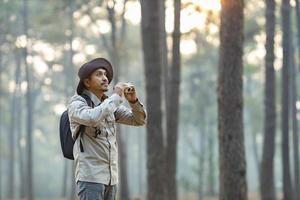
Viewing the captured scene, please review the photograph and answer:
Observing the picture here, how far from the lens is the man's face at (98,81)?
14.9 ft

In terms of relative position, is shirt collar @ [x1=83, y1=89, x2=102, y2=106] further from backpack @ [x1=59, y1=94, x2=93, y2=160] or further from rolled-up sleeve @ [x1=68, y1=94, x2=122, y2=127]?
rolled-up sleeve @ [x1=68, y1=94, x2=122, y2=127]

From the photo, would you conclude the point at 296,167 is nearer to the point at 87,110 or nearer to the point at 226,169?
the point at 226,169

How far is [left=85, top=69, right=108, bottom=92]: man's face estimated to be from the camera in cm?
453

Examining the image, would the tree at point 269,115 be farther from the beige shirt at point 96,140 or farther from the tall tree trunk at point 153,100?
the beige shirt at point 96,140

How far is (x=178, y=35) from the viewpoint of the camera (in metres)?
12.9

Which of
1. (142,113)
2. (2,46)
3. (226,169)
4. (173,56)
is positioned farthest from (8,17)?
(142,113)

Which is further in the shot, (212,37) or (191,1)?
(212,37)

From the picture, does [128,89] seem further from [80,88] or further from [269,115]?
[269,115]

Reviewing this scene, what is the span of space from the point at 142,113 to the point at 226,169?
321cm

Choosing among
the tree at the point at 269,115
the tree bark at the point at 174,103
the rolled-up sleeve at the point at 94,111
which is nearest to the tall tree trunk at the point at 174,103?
the tree bark at the point at 174,103

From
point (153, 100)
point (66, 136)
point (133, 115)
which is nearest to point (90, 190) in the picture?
point (66, 136)

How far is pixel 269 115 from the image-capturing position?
14.6 metres

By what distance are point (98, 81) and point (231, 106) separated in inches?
137

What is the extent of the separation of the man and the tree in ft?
33.2
